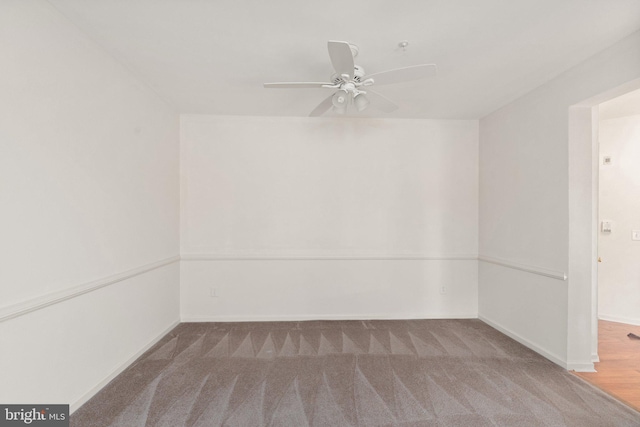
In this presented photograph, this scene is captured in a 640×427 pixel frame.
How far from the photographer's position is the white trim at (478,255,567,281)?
264 centimetres

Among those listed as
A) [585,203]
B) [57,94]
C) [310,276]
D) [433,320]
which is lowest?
[433,320]

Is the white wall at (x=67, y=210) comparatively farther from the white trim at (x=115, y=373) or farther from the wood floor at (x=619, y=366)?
the wood floor at (x=619, y=366)

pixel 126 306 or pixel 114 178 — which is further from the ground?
pixel 114 178

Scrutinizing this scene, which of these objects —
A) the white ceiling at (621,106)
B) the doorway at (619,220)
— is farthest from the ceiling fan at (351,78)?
the doorway at (619,220)

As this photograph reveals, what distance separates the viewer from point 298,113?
3646 millimetres

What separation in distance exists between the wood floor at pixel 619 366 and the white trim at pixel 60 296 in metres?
3.99

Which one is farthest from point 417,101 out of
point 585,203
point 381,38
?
point 585,203

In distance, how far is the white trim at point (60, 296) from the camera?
1538mm

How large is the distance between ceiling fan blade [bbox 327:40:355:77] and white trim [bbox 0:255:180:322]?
7.27 feet

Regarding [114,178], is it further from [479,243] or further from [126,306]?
[479,243]

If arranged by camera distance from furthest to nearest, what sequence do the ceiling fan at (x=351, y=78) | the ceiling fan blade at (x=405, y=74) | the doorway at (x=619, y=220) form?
the doorway at (x=619, y=220), the ceiling fan blade at (x=405, y=74), the ceiling fan at (x=351, y=78)

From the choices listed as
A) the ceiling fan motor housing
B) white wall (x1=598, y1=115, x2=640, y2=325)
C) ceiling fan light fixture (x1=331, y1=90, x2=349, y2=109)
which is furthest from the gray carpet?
the ceiling fan motor housing

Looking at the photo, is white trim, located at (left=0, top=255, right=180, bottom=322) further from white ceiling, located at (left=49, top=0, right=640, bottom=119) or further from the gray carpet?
white ceiling, located at (left=49, top=0, right=640, bottom=119)

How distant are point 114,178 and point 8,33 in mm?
1085
